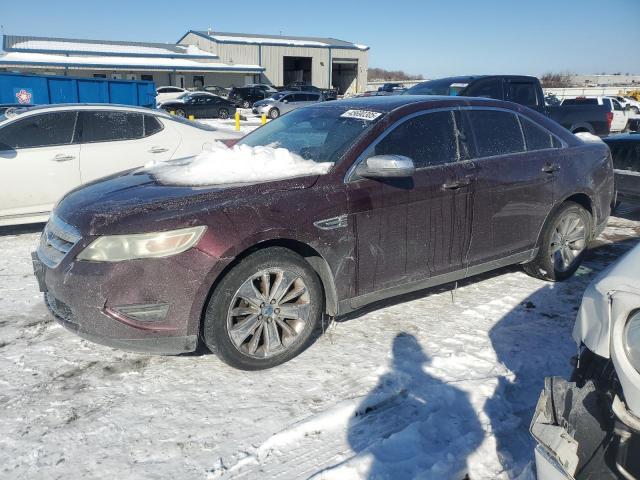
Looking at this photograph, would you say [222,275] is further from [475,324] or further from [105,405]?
[475,324]

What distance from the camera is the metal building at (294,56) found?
180 feet

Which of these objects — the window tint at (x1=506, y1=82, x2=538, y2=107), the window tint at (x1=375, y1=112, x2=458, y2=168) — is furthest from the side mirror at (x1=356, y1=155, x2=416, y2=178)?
the window tint at (x1=506, y1=82, x2=538, y2=107)

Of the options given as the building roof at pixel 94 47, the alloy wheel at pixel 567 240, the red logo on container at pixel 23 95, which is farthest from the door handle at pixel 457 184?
the building roof at pixel 94 47

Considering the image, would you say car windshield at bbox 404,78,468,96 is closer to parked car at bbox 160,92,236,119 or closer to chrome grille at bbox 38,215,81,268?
chrome grille at bbox 38,215,81,268

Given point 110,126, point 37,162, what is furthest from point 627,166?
point 37,162

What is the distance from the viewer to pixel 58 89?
1680 cm

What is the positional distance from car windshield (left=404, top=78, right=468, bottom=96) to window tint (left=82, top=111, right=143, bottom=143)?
192 inches

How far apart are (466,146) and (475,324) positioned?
4.46ft

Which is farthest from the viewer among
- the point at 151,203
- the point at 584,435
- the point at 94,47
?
the point at 94,47

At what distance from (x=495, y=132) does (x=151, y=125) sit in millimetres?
4499

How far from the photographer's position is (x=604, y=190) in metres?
4.95

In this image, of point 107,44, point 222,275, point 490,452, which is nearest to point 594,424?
point 490,452

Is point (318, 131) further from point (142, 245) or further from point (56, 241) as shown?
point (56, 241)

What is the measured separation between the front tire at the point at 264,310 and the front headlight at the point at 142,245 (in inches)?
12.7
